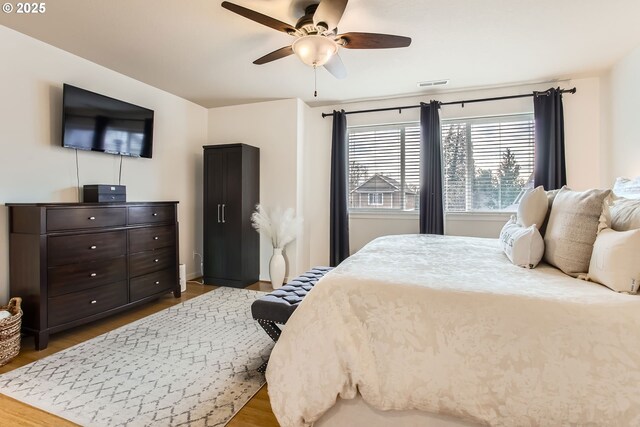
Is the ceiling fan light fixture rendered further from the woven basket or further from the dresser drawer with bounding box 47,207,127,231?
the woven basket

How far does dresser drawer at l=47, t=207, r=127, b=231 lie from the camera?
2414 millimetres

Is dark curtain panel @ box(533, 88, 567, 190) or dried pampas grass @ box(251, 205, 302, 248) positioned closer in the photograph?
dark curtain panel @ box(533, 88, 567, 190)

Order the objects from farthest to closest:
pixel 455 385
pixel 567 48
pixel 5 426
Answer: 1. pixel 567 48
2. pixel 5 426
3. pixel 455 385

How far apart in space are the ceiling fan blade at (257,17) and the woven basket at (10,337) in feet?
8.40

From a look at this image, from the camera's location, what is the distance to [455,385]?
44.8 inches

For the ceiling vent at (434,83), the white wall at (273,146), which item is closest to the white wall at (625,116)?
the ceiling vent at (434,83)

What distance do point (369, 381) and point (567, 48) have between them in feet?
11.2

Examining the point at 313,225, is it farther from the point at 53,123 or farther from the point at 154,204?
the point at 53,123

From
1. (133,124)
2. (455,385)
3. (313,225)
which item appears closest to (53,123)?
(133,124)

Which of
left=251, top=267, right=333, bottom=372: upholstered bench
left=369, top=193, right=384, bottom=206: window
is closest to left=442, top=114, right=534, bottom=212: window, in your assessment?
left=369, top=193, right=384, bottom=206: window

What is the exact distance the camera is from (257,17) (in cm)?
195

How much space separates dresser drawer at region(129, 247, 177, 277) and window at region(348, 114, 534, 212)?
2449mm

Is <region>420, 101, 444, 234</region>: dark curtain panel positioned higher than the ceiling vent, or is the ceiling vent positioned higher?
the ceiling vent

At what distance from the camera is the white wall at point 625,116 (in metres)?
2.88
